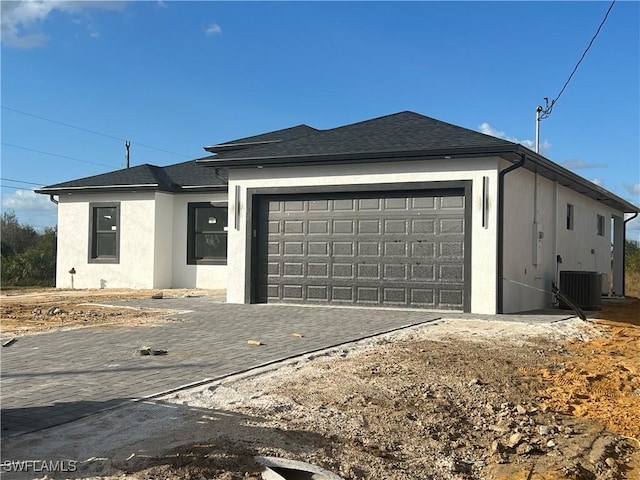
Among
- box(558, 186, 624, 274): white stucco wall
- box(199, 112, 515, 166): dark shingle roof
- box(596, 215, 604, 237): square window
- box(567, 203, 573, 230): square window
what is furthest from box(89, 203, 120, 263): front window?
box(596, 215, 604, 237): square window

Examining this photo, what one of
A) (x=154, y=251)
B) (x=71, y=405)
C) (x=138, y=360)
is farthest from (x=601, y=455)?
(x=154, y=251)

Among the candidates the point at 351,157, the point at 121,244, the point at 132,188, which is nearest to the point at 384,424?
the point at 351,157

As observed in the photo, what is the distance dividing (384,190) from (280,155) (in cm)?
269

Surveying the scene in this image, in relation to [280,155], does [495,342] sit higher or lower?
lower

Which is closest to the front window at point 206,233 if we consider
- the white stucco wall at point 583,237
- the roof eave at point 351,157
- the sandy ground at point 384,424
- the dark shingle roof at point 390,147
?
the dark shingle roof at point 390,147

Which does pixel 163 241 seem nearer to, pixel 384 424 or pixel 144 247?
pixel 144 247

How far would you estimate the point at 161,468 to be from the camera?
402 centimetres

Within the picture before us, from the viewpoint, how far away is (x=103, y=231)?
72.6 ft

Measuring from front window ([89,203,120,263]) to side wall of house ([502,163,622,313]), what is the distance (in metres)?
13.7

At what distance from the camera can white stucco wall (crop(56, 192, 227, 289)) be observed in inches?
829

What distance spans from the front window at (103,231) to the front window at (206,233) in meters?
2.67

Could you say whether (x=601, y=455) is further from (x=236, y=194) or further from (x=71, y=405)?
(x=236, y=194)

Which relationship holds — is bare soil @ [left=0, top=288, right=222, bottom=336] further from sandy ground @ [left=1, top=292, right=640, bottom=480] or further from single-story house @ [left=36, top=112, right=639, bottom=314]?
sandy ground @ [left=1, top=292, right=640, bottom=480]

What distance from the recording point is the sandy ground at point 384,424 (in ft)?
14.2
